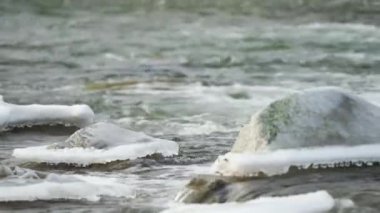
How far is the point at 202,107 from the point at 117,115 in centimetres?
86

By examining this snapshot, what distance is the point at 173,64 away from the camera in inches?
566

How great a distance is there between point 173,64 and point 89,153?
6512mm

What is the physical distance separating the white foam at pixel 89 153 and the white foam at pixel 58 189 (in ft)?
2.26

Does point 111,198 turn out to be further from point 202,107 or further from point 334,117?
point 202,107

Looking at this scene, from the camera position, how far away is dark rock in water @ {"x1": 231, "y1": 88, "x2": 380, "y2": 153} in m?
7.11

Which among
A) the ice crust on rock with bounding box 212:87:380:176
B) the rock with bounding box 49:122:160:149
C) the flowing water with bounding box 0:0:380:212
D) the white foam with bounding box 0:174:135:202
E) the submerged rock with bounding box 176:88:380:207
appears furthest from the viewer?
the flowing water with bounding box 0:0:380:212

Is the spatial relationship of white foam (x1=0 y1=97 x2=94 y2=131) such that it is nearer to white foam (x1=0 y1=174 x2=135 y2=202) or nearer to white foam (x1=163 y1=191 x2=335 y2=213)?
white foam (x1=0 y1=174 x2=135 y2=202)

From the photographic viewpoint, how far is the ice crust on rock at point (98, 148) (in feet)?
25.9

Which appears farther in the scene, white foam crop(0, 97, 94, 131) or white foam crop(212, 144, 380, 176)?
white foam crop(0, 97, 94, 131)

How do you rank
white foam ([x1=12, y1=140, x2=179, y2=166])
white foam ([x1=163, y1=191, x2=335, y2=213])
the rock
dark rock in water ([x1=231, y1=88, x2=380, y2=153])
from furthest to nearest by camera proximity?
the rock < white foam ([x1=12, y1=140, x2=179, y2=166]) < dark rock in water ([x1=231, y1=88, x2=380, y2=153]) < white foam ([x1=163, y1=191, x2=335, y2=213])

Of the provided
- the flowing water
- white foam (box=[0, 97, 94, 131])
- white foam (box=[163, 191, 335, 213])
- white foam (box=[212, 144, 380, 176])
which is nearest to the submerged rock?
white foam (box=[212, 144, 380, 176])

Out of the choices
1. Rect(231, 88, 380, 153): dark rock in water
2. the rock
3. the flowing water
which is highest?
Rect(231, 88, 380, 153): dark rock in water

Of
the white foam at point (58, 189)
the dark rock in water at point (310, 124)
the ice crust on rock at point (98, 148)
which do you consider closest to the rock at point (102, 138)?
the ice crust on rock at point (98, 148)

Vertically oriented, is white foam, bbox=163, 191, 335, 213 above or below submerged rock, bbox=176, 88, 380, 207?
below
